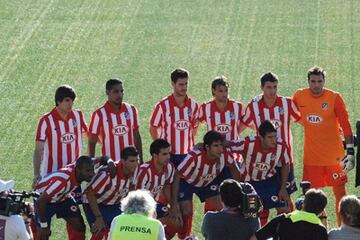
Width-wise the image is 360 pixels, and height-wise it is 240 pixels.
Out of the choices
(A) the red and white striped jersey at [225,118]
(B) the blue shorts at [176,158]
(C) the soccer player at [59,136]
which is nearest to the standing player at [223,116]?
(A) the red and white striped jersey at [225,118]

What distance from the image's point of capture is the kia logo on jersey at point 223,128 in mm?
10641

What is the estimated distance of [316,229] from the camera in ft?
24.7

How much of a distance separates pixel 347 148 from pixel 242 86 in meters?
5.13

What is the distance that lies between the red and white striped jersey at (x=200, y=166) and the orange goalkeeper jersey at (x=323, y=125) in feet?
3.09

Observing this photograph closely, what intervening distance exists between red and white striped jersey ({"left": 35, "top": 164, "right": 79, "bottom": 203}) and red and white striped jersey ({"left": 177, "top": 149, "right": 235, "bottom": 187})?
1.14m

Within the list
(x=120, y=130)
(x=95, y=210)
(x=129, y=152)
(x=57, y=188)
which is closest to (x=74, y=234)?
(x=95, y=210)

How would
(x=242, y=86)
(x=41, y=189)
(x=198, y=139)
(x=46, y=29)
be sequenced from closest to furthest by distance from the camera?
1. (x=41, y=189)
2. (x=198, y=139)
3. (x=242, y=86)
4. (x=46, y=29)

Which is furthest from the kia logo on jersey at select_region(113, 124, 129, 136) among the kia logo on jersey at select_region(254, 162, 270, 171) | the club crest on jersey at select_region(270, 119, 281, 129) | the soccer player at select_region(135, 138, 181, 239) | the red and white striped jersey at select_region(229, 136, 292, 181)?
the club crest on jersey at select_region(270, 119, 281, 129)

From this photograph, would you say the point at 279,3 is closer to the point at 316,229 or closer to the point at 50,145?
the point at 50,145

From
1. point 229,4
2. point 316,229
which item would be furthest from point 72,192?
point 229,4

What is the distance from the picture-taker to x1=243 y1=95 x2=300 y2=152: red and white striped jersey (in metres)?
10.7

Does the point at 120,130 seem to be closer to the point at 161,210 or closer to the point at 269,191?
the point at 161,210

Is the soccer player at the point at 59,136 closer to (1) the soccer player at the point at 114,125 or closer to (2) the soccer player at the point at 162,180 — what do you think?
(1) the soccer player at the point at 114,125

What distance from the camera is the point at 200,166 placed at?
33.6 ft
